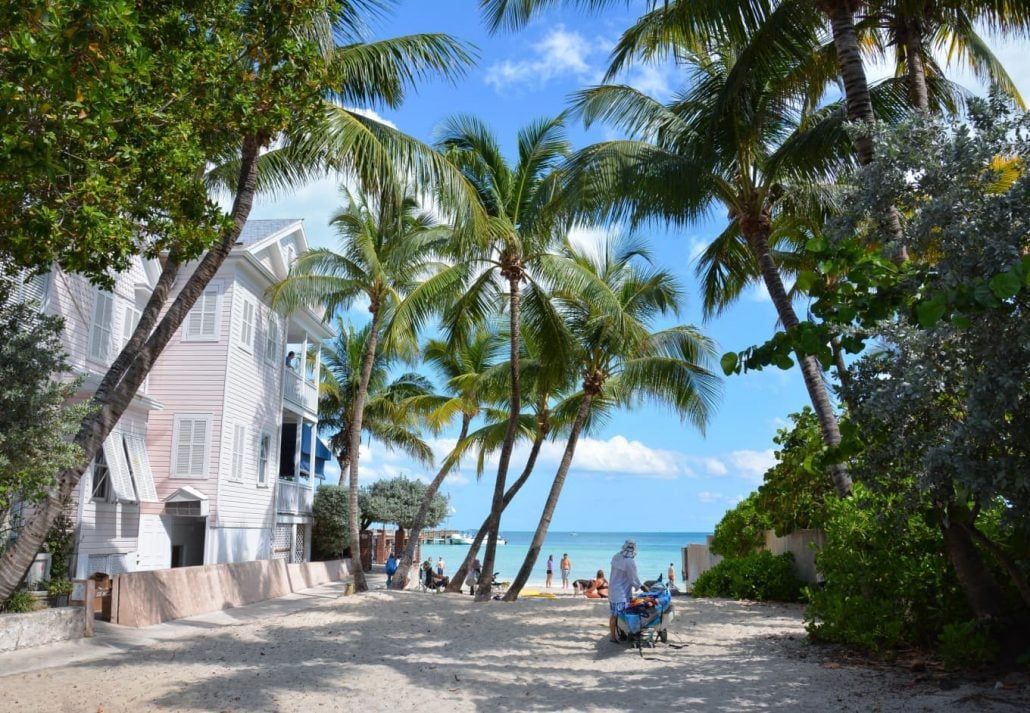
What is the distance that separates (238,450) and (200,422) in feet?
5.23

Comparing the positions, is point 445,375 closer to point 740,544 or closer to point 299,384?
point 299,384

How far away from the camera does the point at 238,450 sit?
23.2 metres

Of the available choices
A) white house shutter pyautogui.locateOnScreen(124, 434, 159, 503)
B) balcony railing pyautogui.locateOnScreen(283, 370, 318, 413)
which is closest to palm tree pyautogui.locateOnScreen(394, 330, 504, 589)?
balcony railing pyautogui.locateOnScreen(283, 370, 318, 413)

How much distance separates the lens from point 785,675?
9.27 metres

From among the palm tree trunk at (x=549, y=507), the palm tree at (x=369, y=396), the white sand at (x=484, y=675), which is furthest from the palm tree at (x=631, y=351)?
the palm tree at (x=369, y=396)

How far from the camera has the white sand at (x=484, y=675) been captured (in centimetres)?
804

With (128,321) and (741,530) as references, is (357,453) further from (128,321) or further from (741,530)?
(741,530)

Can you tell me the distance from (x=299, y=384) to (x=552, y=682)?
2104 cm

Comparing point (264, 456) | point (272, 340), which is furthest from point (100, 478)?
point (272, 340)

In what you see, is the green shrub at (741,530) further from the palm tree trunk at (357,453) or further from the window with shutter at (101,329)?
the window with shutter at (101,329)

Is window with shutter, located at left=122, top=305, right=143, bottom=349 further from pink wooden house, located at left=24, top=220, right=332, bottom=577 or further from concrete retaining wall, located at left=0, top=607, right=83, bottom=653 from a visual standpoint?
concrete retaining wall, located at left=0, top=607, right=83, bottom=653

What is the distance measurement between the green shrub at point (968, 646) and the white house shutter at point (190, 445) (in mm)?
18101

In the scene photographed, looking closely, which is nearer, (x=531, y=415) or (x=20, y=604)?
(x=20, y=604)

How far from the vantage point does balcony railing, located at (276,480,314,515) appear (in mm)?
26984
